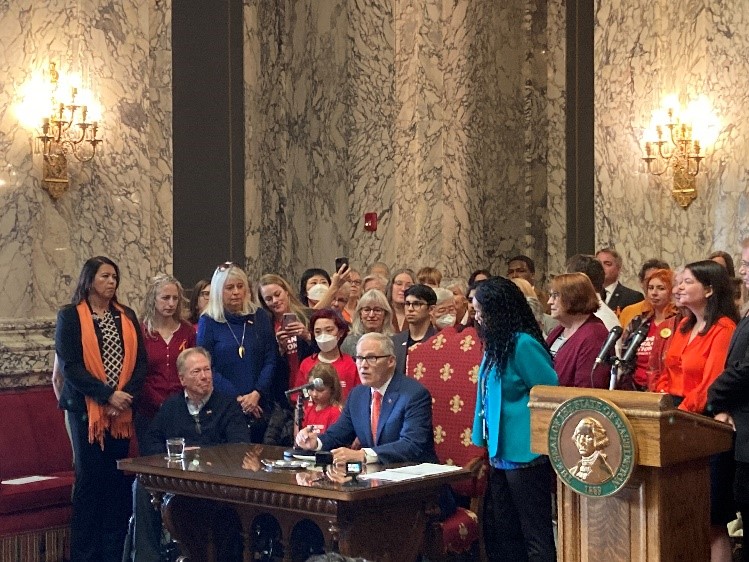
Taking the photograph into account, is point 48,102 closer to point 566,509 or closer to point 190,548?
point 190,548

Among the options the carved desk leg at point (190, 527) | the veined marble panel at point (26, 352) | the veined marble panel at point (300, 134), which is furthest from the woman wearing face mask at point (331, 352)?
the veined marble panel at point (300, 134)

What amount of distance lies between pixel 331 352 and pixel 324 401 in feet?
1.67

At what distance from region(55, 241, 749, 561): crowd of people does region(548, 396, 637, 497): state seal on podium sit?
2.20 feet

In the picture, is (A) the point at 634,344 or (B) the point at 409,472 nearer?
(A) the point at 634,344

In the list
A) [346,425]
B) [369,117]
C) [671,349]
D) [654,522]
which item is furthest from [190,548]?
[369,117]

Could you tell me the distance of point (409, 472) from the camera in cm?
519

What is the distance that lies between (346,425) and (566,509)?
6.86 feet

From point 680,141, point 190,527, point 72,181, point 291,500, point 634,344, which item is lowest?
point 190,527

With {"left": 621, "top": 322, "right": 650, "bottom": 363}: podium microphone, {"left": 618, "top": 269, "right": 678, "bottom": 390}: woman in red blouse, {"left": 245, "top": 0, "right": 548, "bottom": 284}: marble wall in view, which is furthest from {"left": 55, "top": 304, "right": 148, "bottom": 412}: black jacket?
{"left": 245, "top": 0, "right": 548, "bottom": 284}: marble wall

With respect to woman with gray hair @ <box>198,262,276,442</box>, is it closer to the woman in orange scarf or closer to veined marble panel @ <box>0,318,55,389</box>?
the woman in orange scarf

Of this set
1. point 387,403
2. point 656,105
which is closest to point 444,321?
point 387,403

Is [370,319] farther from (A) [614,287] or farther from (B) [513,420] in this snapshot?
(A) [614,287]

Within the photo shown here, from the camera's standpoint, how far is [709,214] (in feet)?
28.8

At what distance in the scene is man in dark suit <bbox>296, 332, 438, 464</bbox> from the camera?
552 cm
